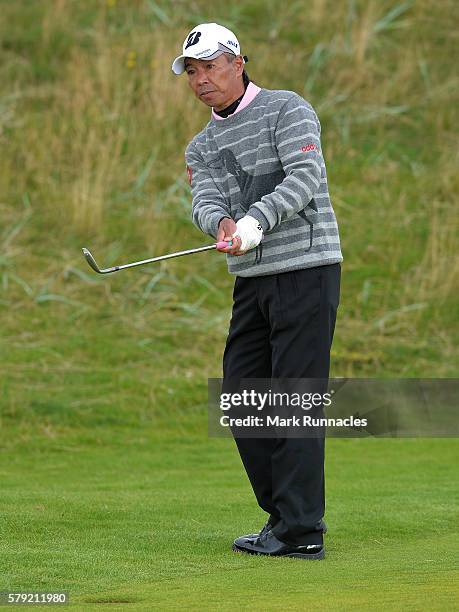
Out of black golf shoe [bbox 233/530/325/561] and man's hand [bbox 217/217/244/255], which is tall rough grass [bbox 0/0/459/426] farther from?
man's hand [bbox 217/217/244/255]

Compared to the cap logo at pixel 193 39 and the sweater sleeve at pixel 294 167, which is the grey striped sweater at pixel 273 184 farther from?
the cap logo at pixel 193 39

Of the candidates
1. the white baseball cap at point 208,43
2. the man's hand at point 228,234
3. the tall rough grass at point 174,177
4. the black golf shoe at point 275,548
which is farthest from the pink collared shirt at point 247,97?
the tall rough grass at point 174,177

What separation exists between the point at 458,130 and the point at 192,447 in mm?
6373

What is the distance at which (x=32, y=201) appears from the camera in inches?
493

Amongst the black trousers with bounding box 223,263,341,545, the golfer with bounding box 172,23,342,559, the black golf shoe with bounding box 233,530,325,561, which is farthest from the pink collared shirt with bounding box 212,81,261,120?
the black golf shoe with bounding box 233,530,325,561

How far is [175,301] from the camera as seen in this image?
11086mm

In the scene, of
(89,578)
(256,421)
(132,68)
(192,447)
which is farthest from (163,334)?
(89,578)

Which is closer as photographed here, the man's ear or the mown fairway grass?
the mown fairway grass

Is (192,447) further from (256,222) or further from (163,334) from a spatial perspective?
(256,222)

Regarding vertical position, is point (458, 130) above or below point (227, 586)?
above

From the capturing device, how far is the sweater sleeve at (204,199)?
5.10m

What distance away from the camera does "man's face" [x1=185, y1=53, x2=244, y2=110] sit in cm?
516

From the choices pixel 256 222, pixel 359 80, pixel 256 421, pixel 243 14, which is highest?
pixel 243 14

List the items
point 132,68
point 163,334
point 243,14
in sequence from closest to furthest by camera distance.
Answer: point 163,334
point 132,68
point 243,14
